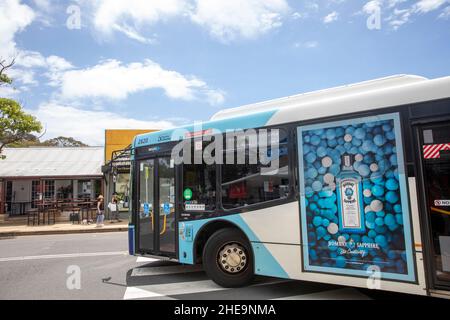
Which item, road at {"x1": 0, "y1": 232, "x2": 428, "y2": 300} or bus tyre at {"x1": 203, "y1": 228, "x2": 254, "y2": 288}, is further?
bus tyre at {"x1": 203, "y1": 228, "x2": 254, "y2": 288}

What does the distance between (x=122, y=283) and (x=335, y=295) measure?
12.1 ft

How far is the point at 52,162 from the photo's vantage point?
24.4m

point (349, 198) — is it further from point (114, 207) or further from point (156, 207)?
point (114, 207)

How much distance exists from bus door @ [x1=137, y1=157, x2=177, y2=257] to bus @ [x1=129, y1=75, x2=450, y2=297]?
5 centimetres

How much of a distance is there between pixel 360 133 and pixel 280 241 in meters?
1.90

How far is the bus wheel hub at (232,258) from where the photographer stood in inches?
218

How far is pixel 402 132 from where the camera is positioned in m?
4.28

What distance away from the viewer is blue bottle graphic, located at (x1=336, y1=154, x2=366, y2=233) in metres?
4.46

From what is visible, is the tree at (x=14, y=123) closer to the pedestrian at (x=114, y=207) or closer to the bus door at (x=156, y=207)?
the pedestrian at (x=114, y=207)

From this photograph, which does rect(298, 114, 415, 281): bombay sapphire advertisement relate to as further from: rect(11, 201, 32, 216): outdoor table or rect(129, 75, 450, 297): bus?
rect(11, 201, 32, 216): outdoor table

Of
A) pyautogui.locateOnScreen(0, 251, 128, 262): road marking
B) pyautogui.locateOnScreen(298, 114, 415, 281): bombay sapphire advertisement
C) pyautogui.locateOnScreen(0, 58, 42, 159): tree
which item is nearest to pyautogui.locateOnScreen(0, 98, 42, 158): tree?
pyautogui.locateOnScreen(0, 58, 42, 159): tree

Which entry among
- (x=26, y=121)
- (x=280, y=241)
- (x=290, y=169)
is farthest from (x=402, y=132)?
(x=26, y=121)

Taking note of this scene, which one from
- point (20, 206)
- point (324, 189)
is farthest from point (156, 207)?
point (20, 206)

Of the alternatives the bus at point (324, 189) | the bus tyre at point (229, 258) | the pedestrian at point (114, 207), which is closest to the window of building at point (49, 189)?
the pedestrian at point (114, 207)
